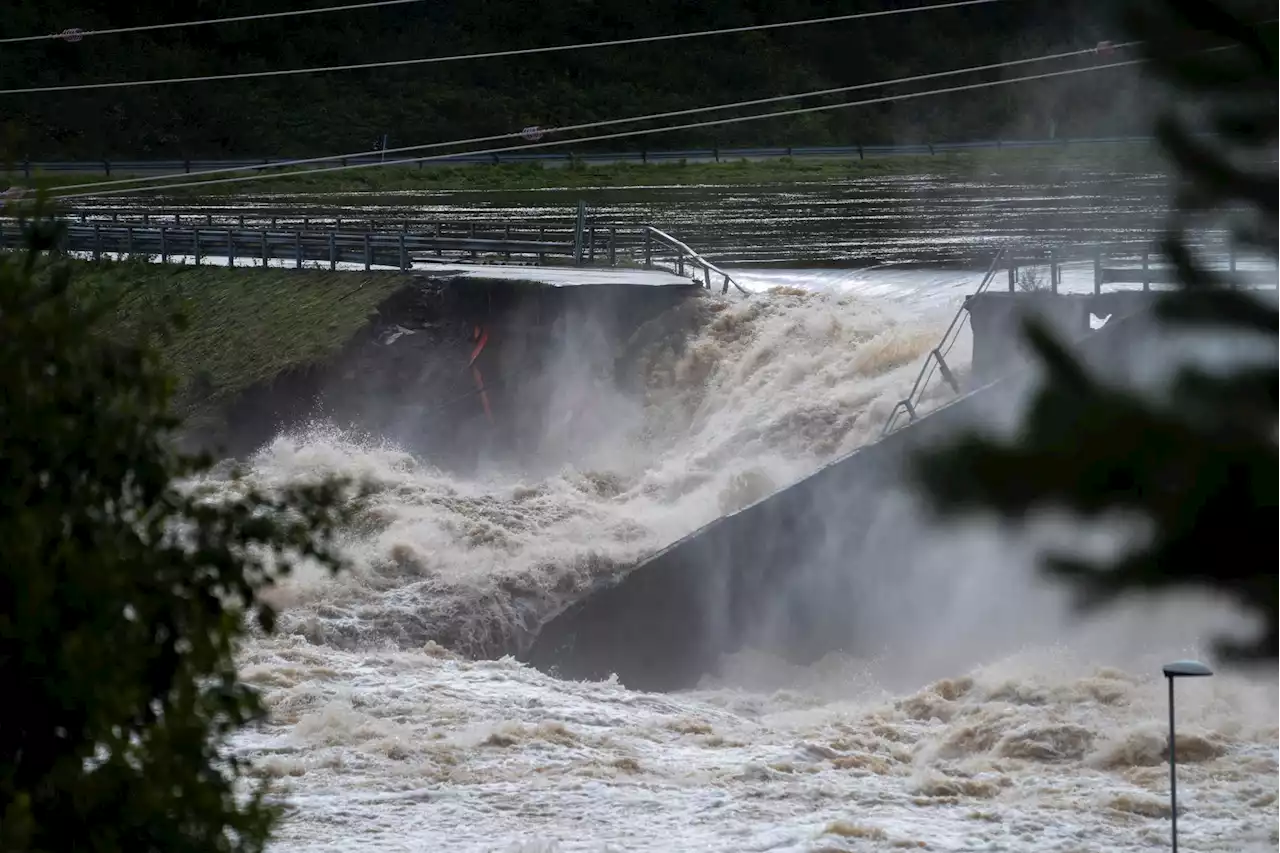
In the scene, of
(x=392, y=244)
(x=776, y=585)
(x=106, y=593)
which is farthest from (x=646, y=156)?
(x=106, y=593)

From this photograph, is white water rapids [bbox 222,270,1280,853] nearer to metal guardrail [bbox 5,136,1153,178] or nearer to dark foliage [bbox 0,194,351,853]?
dark foliage [bbox 0,194,351,853]

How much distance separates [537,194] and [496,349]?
2113 cm

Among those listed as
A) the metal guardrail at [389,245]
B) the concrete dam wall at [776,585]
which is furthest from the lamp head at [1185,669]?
the metal guardrail at [389,245]

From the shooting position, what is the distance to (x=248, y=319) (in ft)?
109

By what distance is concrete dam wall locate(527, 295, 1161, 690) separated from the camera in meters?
20.4

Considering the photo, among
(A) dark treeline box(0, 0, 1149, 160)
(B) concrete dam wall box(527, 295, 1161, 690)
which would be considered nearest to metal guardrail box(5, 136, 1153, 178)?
(A) dark treeline box(0, 0, 1149, 160)

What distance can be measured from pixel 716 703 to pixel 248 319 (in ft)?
56.7

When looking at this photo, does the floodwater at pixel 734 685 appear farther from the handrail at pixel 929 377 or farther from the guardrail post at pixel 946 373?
the guardrail post at pixel 946 373

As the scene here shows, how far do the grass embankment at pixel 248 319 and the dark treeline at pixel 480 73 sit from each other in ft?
76.6

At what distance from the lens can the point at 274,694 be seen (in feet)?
57.7

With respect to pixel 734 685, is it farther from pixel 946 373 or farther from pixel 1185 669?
pixel 1185 669

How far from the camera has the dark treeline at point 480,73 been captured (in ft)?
198

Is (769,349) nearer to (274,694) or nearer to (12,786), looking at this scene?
(274,694)

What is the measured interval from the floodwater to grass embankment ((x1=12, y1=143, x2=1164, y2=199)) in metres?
19.4
